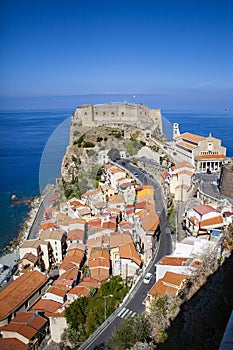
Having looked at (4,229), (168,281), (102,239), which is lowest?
(4,229)

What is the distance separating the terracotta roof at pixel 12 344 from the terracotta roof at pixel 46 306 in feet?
2.96

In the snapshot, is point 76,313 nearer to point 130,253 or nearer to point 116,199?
point 130,253

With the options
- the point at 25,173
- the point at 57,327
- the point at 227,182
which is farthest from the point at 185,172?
the point at 25,173

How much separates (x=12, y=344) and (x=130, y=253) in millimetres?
3077

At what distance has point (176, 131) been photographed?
15336 millimetres

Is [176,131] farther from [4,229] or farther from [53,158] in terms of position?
[4,229]

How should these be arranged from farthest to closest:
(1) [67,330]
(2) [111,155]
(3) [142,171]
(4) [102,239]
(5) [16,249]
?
(2) [111,155] < (3) [142,171] < (5) [16,249] < (4) [102,239] < (1) [67,330]

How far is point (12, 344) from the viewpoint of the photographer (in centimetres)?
544

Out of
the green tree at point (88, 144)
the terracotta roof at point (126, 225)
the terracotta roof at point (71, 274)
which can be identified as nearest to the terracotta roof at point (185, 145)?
the terracotta roof at point (126, 225)

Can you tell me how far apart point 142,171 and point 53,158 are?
15.5 feet

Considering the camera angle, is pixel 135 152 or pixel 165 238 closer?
pixel 165 238

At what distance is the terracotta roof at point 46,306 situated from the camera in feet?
20.8

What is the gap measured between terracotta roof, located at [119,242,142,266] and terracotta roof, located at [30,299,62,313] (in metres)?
1.80

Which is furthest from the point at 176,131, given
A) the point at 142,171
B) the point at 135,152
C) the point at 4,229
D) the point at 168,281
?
the point at 168,281
